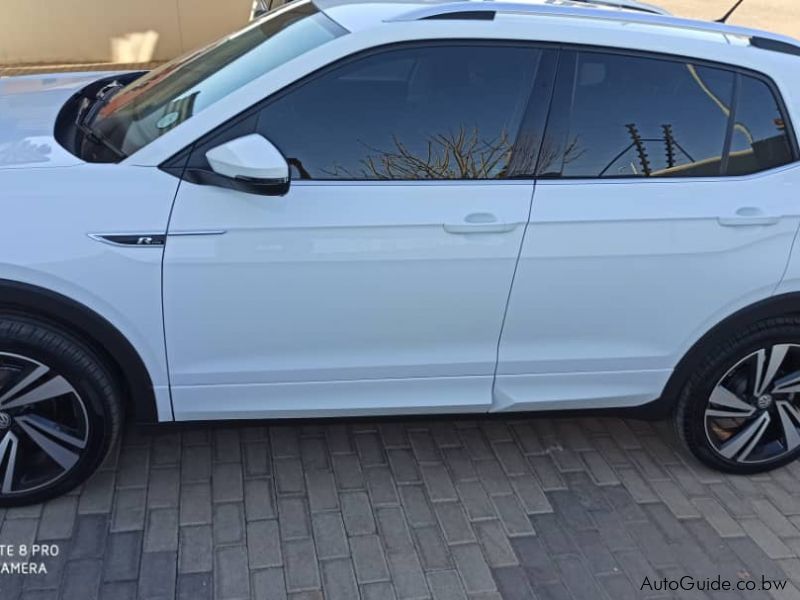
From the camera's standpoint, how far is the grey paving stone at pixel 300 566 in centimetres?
254

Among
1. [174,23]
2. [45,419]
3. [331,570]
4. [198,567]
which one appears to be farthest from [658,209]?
[174,23]

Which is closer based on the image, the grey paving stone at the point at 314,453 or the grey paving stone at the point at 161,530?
the grey paving stone at the point at 161,530

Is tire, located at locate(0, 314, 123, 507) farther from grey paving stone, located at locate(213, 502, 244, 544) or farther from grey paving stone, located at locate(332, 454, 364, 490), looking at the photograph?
grey paving stone, located at locate(332, 454, 364, 490)

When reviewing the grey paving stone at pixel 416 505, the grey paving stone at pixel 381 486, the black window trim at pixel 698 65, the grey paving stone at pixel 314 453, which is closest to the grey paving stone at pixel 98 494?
the grey paving stone at pixel 314 453

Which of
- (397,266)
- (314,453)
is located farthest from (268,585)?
(397,266)

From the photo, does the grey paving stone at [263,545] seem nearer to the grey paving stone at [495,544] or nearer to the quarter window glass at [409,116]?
the grey paving stone at [495,544]

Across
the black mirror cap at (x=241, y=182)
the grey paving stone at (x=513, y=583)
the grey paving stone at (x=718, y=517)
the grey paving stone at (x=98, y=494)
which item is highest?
the black mirror cap at (x=241, y=182)

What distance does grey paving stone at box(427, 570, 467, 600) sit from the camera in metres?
2.55

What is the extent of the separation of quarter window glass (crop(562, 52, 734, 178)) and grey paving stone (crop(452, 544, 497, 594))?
1.41 m

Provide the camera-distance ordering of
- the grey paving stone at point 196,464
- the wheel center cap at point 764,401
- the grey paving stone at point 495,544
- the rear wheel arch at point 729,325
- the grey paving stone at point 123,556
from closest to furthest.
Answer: the grey paving stone at point 123,556 → the grey paving stone at point 495,544 → the rear wheel arch at point 729,325 → the grey paving stone at point 196,464 → the wheel center cap at point 764,401

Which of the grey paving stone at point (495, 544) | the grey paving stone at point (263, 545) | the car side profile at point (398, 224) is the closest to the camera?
the car side profile at point (398, 224)

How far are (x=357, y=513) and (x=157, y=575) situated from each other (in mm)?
741

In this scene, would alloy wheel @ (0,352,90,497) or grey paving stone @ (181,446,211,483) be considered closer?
alloy wheel @ (0,352,90,497)

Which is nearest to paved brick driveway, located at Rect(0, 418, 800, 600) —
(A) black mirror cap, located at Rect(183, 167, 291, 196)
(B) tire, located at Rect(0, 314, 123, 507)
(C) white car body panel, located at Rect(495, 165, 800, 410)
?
(B) tire, located at Rect(0, 314, 123, 507)
